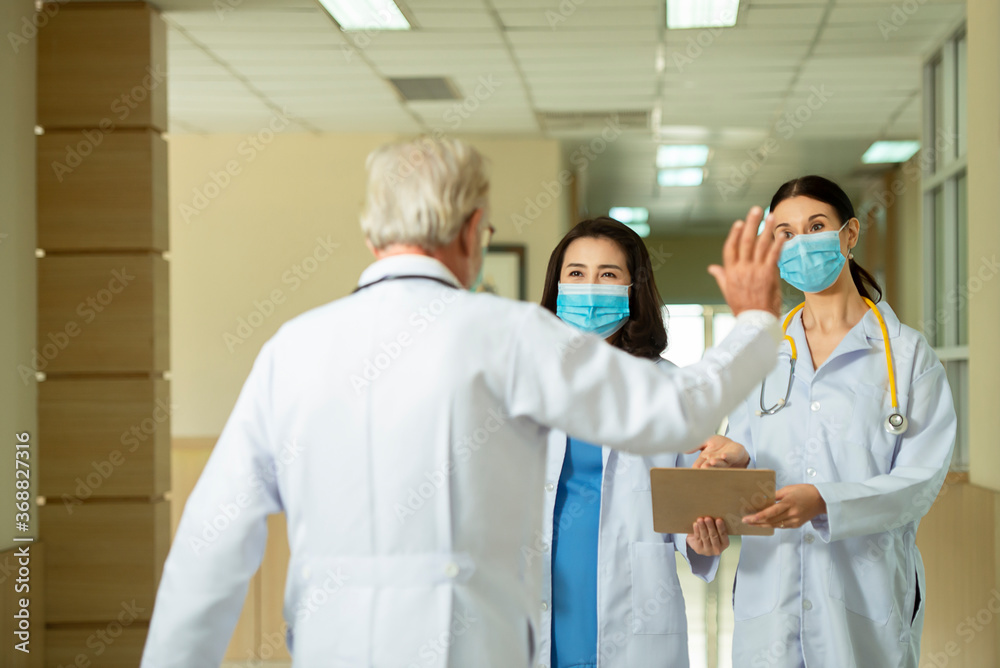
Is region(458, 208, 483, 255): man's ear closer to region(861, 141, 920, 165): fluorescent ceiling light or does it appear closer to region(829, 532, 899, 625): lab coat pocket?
region(829, 532, 899, 625): lab coat pocket

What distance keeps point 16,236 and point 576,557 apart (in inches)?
120

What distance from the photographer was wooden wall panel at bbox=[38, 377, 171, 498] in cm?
411

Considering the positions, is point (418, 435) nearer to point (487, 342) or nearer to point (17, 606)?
point (487, 342)

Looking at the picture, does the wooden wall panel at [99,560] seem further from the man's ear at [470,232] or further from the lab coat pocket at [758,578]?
the man's ear at [470,232]

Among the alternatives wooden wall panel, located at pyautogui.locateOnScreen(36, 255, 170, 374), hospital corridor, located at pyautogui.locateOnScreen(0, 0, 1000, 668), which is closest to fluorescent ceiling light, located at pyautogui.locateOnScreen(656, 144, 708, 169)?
hospital corridor, located at pyautogui.locateOnScreen(0, 0, 1000, 668)

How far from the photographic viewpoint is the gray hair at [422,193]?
1.40 meters

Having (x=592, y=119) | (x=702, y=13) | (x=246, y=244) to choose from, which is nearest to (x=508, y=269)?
(x=592, y=119)

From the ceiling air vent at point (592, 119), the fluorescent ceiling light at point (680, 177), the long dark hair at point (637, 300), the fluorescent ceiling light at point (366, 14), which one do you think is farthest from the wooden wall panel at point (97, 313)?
the fluorescent ceiling light at point (680, 177)

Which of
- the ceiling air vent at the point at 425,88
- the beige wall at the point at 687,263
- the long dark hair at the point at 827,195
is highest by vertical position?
the ceiling air vent at the point at 425,88

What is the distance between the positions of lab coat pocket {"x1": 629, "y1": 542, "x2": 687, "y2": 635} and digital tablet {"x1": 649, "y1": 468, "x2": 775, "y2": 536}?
0.49 feet

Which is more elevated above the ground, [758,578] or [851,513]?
[851,513]

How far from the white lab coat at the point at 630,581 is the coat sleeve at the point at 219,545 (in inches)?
30.9

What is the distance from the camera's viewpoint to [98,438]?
13.6 ft

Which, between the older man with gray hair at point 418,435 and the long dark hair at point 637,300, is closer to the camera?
the older man with gray hair at point 418,435
